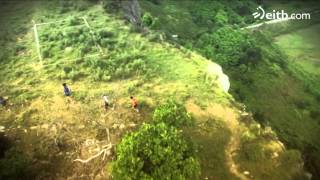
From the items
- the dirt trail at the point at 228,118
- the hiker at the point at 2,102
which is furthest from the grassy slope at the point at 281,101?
the hiker at the point at 2,102

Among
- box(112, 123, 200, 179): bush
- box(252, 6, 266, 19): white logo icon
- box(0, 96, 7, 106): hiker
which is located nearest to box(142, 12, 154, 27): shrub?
box(0, 96, 7, 106): hiker

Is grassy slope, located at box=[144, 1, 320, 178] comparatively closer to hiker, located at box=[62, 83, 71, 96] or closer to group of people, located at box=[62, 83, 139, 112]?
group of people, located at box=[62, 83, 139, 112]

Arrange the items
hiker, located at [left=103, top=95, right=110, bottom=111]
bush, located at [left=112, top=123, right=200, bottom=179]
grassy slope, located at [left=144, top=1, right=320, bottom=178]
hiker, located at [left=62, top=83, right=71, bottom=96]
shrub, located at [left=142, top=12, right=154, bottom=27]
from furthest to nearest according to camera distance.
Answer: shrub, located at [left=142, top=12, right=154, bottom=27] < grassy slope, located at [left=144, top=1, right=320, bottom=178] < hiker, located at [left=62, top=83, right=71, bottom=96] < hiker, located at [left=103, top=95, right=110, bottom=111] < bush, located at [left=112, top=123, right=200, bottom=179]

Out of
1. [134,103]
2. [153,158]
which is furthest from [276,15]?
[153,158]

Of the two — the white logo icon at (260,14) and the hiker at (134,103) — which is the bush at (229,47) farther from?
the hiker at (134,103)

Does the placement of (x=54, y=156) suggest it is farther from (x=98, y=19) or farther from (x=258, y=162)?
(x=98, y=19)

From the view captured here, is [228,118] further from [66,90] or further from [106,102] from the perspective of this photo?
[66,90]
